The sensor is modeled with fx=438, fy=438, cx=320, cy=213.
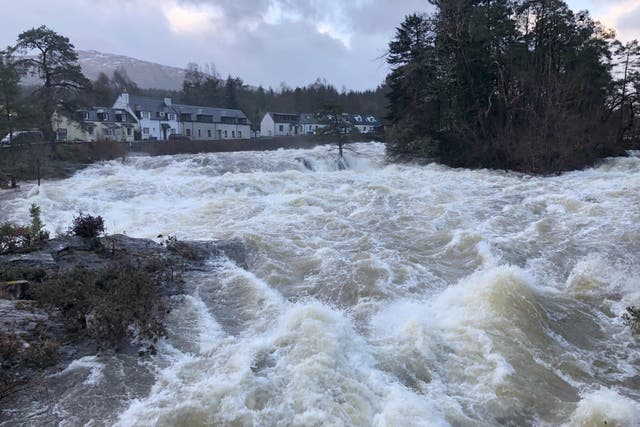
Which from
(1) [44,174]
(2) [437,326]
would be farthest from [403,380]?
(1) [44,174]

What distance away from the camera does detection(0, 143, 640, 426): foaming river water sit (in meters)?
4.89

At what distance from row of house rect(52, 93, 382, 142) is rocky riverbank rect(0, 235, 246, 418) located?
4224cm

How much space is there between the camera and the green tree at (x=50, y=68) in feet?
97.4

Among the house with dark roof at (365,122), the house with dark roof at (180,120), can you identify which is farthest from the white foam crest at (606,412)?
the house with dark roof at (365,122)

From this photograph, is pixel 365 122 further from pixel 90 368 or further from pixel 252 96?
pixel 90 368

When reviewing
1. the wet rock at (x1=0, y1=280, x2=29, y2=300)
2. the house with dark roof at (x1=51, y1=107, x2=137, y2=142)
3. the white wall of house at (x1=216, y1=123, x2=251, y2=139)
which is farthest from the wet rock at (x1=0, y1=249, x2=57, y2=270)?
the white wall of house at (x1=216, y1=123, x2=251, y2=139)

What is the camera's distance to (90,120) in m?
51.4

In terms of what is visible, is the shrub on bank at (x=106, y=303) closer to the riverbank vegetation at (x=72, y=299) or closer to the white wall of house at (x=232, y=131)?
the riverbank vegetation at (x=72, y=299)

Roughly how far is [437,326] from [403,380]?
155 centimetres

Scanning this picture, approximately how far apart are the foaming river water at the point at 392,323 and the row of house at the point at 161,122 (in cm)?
3846

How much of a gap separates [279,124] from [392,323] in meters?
72.1

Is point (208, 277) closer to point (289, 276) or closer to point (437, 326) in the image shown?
point (289, 276)

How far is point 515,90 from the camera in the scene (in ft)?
99.6

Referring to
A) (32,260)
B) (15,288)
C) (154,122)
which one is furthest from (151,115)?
(15,288)
